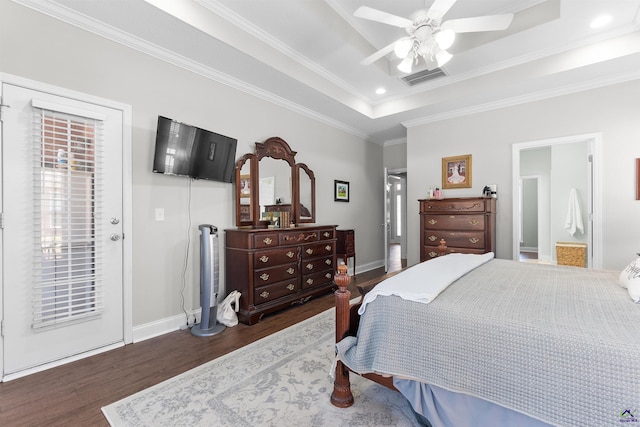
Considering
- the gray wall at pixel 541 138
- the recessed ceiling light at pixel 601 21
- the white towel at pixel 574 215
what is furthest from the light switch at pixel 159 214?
the white towel at pixel 574 215

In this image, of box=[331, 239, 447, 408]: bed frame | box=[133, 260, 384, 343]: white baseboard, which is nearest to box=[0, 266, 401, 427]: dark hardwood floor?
box=[133, 260, 384, 343]: white baseboard

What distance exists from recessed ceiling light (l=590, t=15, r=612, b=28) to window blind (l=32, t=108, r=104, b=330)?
15.7 ft

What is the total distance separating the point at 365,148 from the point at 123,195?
14.4 ft

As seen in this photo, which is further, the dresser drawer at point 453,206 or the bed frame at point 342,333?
the dresser drawer at point 453,206

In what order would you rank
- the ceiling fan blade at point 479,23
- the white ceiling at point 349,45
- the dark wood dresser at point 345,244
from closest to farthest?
the ceiling fan blade at point 479,23 < the white ceiling at point 349,45 < the dark wood dresser at point 345,244

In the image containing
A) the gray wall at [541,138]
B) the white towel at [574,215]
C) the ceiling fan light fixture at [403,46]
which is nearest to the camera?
the ceiling fan light fixture at [403,46]

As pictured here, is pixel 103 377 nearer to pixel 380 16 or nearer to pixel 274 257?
pixel 274 257

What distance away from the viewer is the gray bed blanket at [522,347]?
3.39 ft

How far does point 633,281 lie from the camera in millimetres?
1591

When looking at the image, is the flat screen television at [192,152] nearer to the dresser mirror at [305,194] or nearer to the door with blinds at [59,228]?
the door with blinds at [59,228]

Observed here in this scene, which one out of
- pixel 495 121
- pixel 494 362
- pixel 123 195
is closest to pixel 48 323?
pixel 123 195

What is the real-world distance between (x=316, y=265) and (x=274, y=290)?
802 mm

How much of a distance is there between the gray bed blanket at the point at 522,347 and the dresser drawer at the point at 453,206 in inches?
83.9

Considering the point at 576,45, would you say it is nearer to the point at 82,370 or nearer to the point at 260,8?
the point at 260,8
